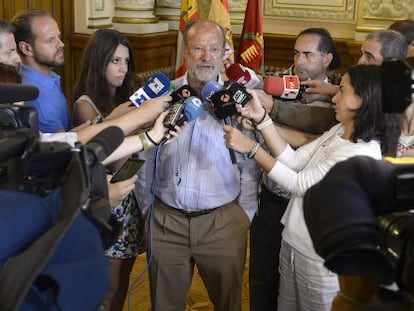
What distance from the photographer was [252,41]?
423cm

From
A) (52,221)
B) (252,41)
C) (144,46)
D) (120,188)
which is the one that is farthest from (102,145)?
(144,46)

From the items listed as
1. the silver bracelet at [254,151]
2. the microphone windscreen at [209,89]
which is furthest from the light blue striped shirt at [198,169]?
the silver bracelet at [254,151]

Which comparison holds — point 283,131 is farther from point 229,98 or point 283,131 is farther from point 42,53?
point 42,53

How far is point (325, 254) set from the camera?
68cm

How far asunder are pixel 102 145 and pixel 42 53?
168cm

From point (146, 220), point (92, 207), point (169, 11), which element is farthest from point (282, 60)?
point (92, 207)

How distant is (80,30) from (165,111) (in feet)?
10.5

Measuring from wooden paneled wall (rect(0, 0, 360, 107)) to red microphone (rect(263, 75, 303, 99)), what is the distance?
264cm

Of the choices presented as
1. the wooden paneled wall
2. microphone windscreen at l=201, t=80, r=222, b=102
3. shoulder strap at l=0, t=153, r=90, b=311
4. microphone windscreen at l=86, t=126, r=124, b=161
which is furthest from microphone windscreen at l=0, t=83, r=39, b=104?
the wooden paneled wall

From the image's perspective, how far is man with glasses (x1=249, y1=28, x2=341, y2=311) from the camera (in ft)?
7.27

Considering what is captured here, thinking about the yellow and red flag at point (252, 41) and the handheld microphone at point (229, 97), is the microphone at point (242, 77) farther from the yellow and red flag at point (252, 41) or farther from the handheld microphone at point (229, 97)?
the yellow and red flag at point (252, 41)

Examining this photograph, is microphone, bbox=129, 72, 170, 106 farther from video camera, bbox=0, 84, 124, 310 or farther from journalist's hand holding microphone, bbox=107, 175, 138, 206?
video camera, bbox=0, 84, 124, 310

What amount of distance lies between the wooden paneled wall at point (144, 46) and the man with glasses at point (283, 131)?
7.65 feet

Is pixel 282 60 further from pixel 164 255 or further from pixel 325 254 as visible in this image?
pixel 325 254
